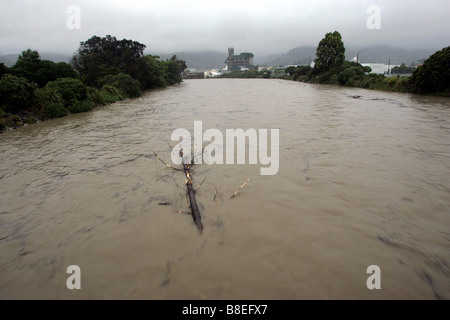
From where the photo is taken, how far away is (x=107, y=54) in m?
33.2

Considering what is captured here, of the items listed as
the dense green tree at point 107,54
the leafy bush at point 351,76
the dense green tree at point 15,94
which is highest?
the dense green tree at point 107,54

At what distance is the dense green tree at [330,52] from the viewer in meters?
40.1

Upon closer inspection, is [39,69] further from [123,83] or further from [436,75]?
[436,75]

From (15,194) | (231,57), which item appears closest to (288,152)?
(15,194)

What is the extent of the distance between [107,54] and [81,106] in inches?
826

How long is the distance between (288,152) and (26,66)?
78.1 feet

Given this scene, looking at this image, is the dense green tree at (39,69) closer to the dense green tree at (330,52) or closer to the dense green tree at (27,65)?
the dense green tree at (27,65)

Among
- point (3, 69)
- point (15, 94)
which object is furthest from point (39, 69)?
point (15, 94)

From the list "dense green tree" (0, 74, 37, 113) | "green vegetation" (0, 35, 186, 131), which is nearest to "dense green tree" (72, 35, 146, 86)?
"green vegetation" (0, 35, 186, 131)

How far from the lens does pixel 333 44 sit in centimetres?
4031

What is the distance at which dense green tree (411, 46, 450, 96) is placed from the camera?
1861 cm

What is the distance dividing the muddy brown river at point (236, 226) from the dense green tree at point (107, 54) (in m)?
31.2

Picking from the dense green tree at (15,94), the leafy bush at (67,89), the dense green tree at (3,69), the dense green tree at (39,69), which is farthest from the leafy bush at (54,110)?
the dense green tree at (39,69)
